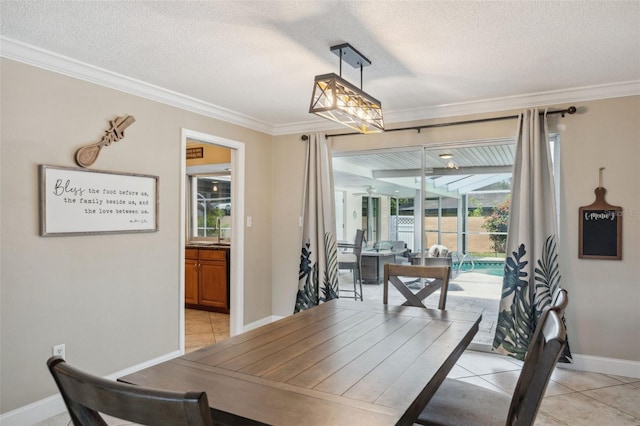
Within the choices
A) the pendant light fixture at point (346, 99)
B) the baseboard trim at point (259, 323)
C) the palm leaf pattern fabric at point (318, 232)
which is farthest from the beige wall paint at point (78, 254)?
the pendant light fixture at point (346, 99)

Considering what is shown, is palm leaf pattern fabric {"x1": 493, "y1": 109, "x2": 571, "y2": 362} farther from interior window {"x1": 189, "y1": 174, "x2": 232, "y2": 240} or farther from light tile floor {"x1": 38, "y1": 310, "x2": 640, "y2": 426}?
interior window {"x1": 189, "y1": 174, "x2": 232, "y2": 240}

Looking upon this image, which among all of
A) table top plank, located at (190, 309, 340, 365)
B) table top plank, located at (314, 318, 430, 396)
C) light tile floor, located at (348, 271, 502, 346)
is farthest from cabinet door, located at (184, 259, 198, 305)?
table top plank, located at (314, 318, 430, 396)

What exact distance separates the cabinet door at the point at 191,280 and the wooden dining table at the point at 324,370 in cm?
366

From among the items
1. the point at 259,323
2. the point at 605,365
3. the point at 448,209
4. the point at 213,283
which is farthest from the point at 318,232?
the point at 605,365

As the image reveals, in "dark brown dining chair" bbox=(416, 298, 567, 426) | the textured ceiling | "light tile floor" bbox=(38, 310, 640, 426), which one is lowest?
"light tile floor" bbox=(38, 310, 640, 426)

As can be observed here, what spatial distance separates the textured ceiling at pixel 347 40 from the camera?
83.0 inches

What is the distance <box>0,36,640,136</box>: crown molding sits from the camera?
2.63 meters

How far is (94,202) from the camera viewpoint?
2957mm

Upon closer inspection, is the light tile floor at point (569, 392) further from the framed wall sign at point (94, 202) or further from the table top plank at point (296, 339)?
the table top plank at point (296, 339)

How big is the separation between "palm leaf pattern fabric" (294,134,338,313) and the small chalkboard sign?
2314 mm

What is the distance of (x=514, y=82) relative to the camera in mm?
3260

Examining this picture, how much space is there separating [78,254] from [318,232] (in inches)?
91.4

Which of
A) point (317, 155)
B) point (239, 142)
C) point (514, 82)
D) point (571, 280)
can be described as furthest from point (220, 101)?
point (571, 280)

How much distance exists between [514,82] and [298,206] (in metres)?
2.53
